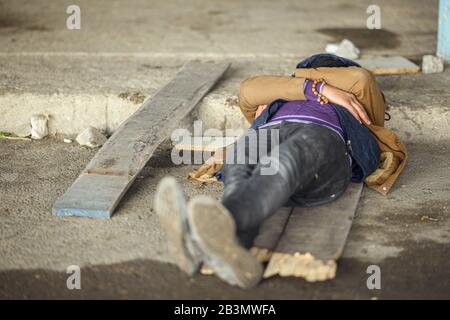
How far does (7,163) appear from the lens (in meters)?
4.40

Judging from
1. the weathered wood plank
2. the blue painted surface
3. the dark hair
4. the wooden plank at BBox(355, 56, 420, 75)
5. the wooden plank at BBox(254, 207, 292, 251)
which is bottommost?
the weathered wood plank

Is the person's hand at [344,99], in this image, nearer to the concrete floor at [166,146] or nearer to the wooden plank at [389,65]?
the concrete floor at [166,146]

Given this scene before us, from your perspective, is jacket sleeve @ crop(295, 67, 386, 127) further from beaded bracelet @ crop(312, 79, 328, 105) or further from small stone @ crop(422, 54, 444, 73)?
small stone @ crop(422, 54, 444, 73)

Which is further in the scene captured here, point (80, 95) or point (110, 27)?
point (110, 27)

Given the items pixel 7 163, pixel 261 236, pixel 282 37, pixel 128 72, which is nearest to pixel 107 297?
pixel 261 236

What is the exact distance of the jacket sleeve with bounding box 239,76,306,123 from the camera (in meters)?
3.73

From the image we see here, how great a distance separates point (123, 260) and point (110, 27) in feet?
11.4

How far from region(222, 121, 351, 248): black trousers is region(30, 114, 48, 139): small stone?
174cm

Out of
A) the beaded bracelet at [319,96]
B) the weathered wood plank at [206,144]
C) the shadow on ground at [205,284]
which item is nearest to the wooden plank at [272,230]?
the shadow on ground at [205,284]

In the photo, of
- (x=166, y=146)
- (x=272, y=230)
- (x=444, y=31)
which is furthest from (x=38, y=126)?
(x=444, y=31)

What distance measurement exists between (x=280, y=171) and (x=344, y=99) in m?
0.75

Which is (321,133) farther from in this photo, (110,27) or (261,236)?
(110,27)

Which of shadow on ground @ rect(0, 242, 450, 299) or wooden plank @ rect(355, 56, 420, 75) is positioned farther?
wooden plank @ rect(355, 56, 420, 75)

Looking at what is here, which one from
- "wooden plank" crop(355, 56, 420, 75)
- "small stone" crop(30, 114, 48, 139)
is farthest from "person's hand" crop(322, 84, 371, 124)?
"small stone" crop(30, 114, 48, 139)
